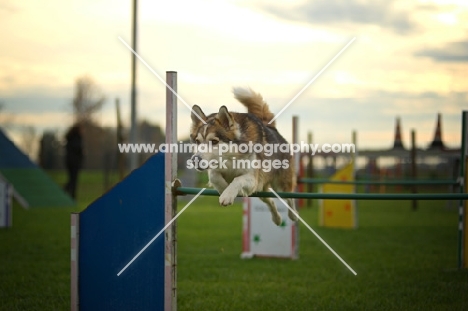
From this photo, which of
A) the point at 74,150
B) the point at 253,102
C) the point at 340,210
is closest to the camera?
the point at 253,102

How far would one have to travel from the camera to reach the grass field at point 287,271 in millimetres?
5797

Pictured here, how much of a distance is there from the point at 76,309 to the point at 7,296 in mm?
1499

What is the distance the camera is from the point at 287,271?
744cm

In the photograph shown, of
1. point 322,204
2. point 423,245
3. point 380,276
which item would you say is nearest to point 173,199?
point 380,276

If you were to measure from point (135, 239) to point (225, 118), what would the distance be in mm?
1147

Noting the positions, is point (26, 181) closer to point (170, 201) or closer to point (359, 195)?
point (170, 201)

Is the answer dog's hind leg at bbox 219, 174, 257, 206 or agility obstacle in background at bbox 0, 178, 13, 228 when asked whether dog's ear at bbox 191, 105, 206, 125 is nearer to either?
dog's hind leg at bbox 219, 174, 257, 206

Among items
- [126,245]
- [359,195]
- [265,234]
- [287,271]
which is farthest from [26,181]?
[359,195]

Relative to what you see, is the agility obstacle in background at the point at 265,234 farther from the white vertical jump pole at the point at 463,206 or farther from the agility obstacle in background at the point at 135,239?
the agility obstacle in background at the point at 135,239

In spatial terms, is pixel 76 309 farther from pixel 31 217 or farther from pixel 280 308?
pixel 31 217

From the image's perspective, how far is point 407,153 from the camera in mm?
20312

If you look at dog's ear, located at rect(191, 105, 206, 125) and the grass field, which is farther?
the grass field

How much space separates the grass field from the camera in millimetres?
5797

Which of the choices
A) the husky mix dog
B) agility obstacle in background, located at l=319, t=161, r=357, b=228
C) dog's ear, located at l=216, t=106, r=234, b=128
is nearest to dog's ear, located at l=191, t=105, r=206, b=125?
the husky mix dog
